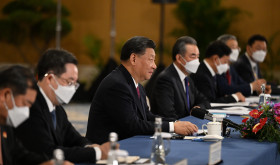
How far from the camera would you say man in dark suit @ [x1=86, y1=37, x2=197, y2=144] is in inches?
158

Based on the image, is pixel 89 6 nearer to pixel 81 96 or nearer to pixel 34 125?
pixel 81 96

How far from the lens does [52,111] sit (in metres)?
3.30

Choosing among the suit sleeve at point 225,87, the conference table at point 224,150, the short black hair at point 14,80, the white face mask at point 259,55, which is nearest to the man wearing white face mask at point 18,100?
the short black hair at point 14,80

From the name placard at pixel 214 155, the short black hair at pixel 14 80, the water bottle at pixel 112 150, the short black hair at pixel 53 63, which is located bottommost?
the name placard at pixel 214 155

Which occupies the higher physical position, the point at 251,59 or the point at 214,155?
the point at 251,59

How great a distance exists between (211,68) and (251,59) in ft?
5.49

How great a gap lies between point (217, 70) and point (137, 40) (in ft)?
8.27

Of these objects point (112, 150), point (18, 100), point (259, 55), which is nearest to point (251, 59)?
point (259, 55)

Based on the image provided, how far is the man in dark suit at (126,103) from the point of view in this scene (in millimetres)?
4004

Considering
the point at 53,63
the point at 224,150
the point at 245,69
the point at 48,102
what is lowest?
the point at 224,150

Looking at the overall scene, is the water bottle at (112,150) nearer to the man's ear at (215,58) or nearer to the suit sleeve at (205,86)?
the suit sleeve at (205,86)

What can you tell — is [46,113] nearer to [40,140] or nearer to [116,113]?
[40,140]

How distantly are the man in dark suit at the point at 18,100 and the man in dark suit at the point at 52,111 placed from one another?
0.21 m

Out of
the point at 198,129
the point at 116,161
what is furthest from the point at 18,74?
the point at 198,129
